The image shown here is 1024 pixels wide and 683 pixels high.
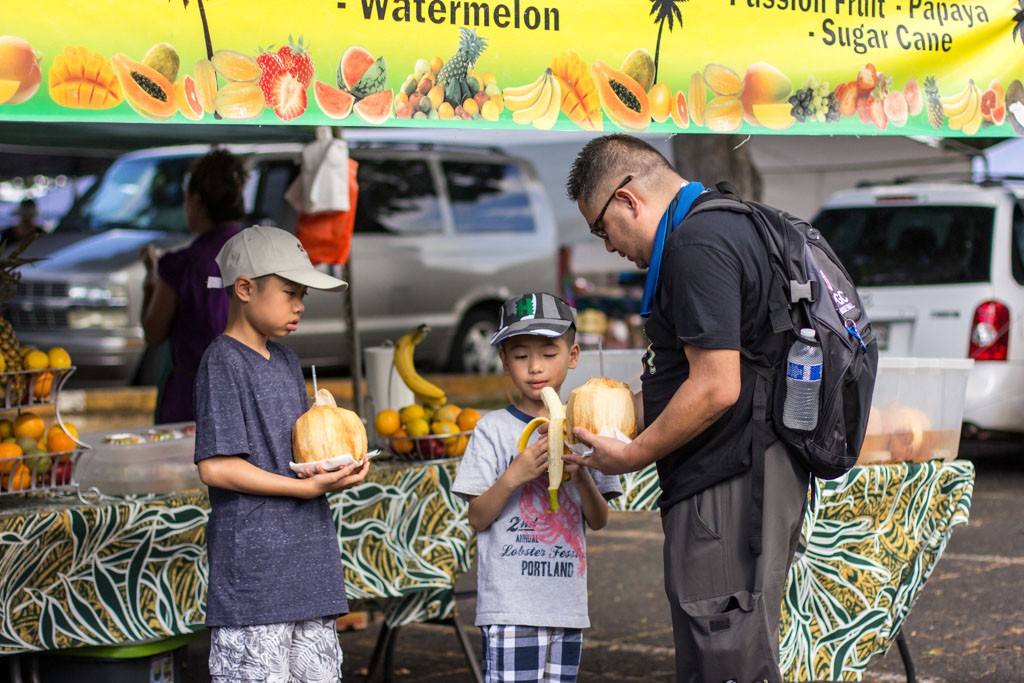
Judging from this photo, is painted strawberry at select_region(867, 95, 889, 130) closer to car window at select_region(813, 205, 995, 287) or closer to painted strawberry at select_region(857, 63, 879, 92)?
painted strawberry at select_region(857, 63, 879, 92)

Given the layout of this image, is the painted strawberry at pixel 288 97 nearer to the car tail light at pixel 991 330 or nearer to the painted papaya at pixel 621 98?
the painted papaya at pixel 621 98

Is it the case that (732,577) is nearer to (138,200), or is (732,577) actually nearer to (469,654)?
(469,654)

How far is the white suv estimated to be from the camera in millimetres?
8820

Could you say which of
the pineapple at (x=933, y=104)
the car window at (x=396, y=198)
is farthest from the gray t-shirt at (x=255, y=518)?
the car window at (x=396, y=198)

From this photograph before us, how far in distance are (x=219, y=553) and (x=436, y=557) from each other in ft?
4.54

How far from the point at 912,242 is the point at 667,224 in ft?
22.1

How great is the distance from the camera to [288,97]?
10.5 feet

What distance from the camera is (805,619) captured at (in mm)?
4613

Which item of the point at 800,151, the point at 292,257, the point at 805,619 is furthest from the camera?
the point at 800,151

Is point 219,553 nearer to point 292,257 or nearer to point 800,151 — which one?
point 292,257

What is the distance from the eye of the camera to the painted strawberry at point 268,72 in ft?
10.4

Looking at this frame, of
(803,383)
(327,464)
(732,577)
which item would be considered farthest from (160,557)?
(803,383)

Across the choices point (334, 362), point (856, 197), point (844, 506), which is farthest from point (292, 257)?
point (334, 362)

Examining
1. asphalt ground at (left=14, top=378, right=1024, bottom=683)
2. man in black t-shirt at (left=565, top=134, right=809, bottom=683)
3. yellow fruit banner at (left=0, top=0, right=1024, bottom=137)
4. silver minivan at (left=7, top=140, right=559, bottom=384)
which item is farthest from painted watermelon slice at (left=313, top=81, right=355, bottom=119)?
silver minivan at (left=7, top=140, right=559, bottom=384)
